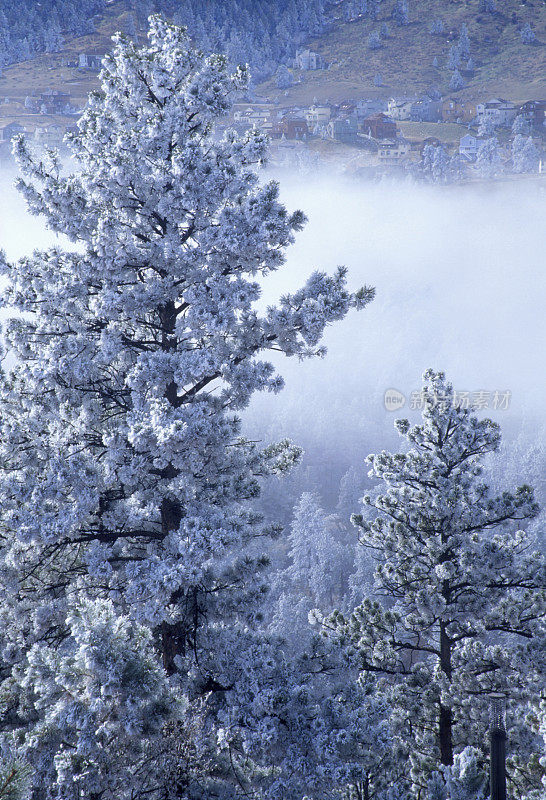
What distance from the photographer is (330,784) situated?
6289mm

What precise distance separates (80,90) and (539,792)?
223322mm

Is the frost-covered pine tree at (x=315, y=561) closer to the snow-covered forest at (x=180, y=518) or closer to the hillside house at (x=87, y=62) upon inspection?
the snow-covered forest at (x=180, y=518)

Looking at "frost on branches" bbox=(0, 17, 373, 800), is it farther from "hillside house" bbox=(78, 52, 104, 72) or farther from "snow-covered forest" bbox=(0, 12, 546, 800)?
"hillside house" bbox=(78, 52, 104, 72)

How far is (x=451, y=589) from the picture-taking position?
11211mm

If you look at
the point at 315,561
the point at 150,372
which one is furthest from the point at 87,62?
the point at 150,372

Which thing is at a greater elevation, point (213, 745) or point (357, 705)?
point (357, 705)

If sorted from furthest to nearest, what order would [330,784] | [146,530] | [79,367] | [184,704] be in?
[146,530], [79,367], [330,784], [184,704]

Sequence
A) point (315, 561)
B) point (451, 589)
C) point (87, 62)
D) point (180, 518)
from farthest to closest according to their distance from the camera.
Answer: point (87, 62) < point (315, 561) < point (451, 589) < point (180, 518)

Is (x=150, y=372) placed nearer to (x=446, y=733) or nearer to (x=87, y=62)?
(x=446, y=733)

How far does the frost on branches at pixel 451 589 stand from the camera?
35.9 ft

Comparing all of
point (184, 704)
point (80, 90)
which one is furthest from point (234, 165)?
point (80, 90)

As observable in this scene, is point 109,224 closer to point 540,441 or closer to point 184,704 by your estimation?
point 184,704

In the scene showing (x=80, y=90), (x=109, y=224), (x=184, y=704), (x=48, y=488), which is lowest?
(x=184, y=704)

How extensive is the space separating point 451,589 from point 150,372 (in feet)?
24.2
